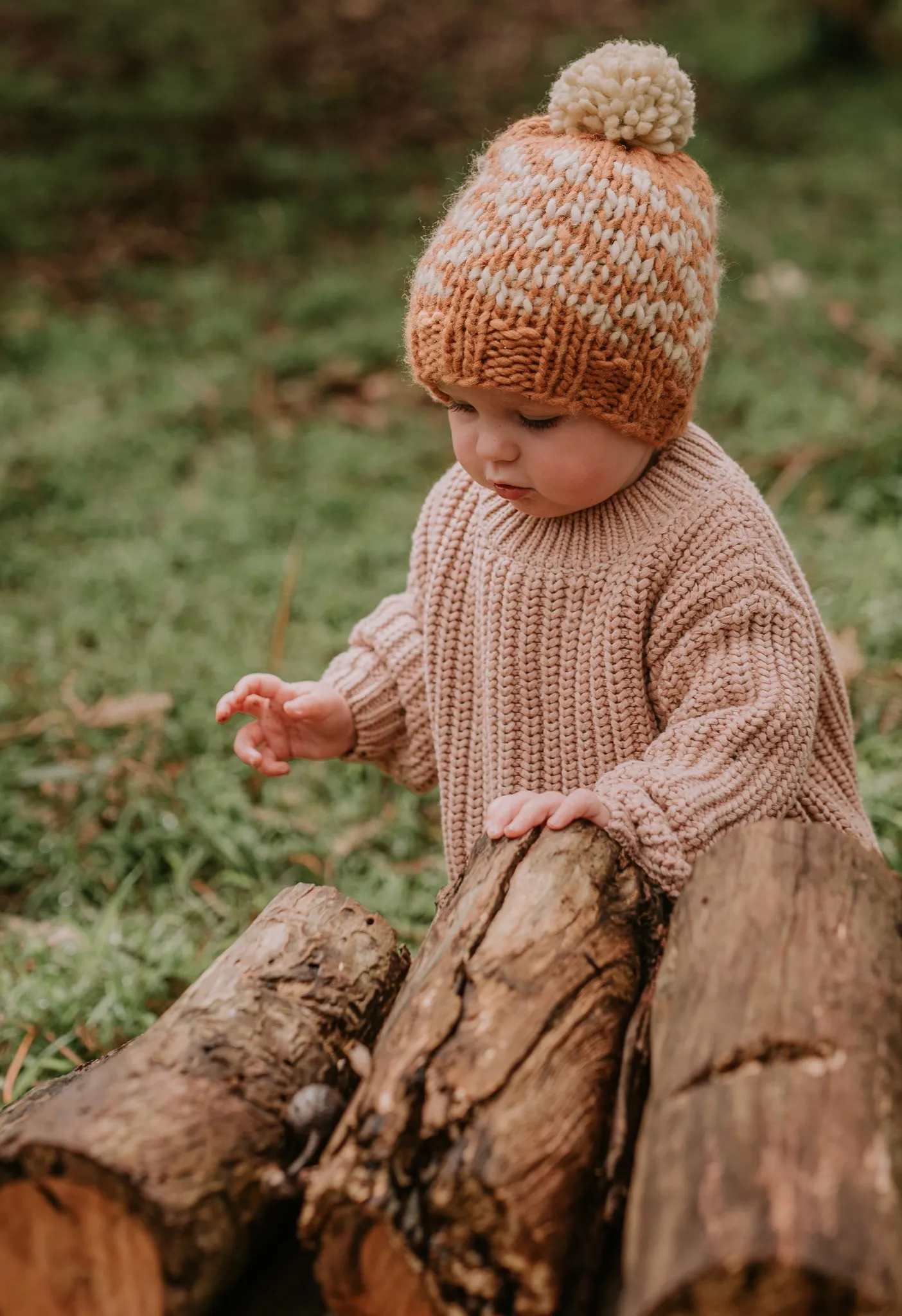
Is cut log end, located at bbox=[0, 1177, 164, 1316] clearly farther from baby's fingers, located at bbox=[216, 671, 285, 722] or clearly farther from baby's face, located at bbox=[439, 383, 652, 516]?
baby's face, located at bbox=[439, 383, 652, 516]

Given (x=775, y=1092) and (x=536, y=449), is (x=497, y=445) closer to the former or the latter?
(x=536, y=449)

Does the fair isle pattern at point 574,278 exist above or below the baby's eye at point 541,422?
above

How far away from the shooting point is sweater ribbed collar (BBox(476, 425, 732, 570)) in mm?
2096

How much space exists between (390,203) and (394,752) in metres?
6.29

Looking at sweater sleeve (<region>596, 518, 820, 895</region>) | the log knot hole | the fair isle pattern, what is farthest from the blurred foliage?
the log knot hole

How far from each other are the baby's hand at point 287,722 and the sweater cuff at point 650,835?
2.44ft

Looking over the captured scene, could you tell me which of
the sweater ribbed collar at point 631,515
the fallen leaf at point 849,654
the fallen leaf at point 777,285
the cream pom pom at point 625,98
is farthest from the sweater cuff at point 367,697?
the fallen leaf at point 777,285

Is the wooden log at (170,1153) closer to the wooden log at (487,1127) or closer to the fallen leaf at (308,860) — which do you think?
the wooden log at (487,1127)

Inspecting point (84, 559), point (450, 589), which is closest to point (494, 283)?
point (450, 589)

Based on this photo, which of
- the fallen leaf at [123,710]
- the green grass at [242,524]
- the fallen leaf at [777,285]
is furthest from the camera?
the fallen leaf at [777,285]

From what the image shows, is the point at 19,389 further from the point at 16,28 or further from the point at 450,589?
the point at 16,28

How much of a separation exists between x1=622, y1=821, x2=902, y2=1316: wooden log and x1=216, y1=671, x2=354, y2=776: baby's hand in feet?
3.13

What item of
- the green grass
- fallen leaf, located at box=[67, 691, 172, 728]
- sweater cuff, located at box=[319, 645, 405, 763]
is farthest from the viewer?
fallen leaf, located at box=[67, 691, 172, 728]

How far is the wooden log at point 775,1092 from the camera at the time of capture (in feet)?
3.88
